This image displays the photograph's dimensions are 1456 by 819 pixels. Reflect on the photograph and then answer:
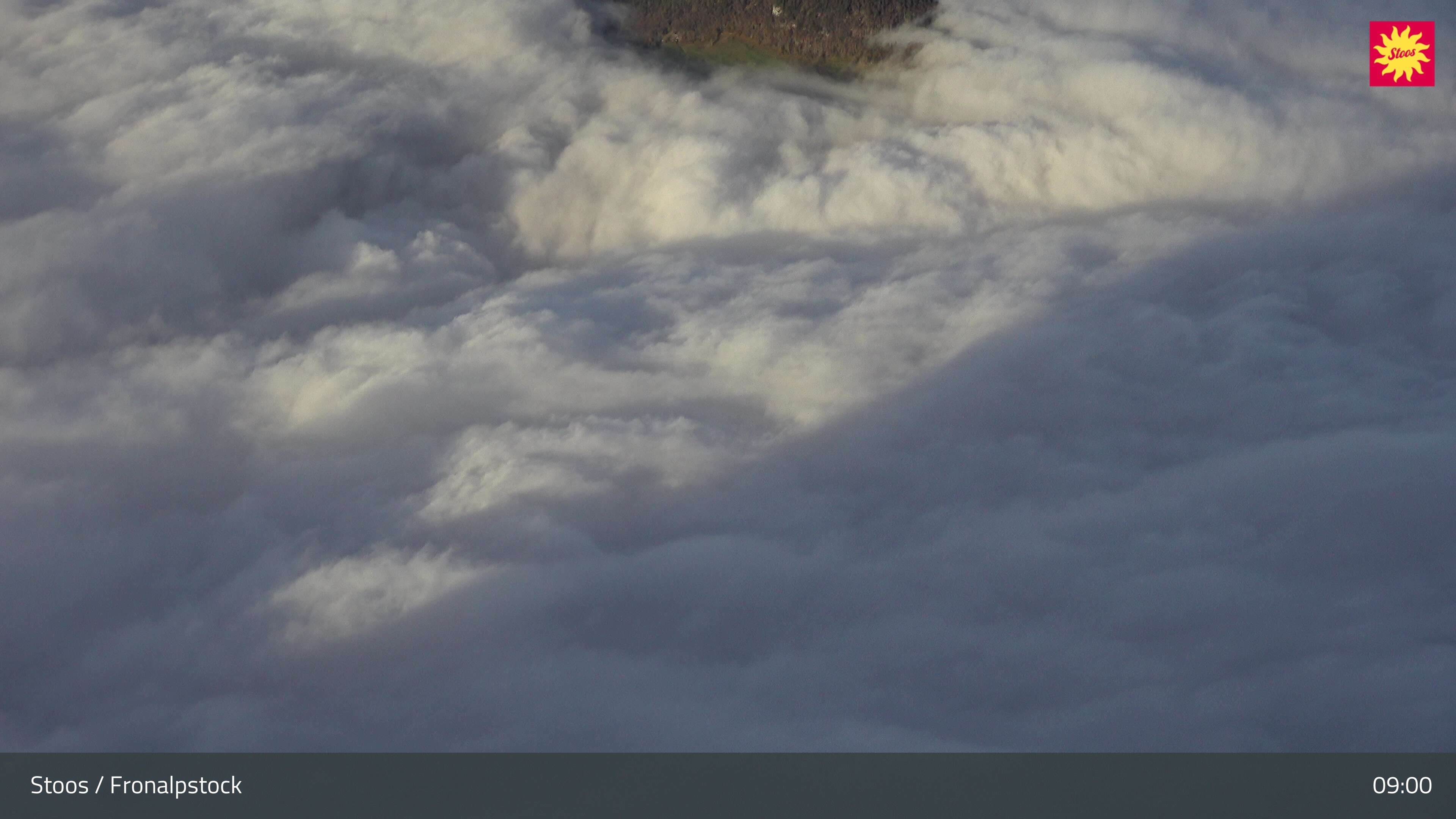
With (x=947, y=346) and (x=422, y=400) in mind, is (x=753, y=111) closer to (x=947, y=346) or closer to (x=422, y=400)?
(x=947, y=346)

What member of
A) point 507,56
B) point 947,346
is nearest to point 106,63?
point 507,56

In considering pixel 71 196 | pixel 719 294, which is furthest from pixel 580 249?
pixel 71 196

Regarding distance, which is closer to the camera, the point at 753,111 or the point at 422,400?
the point at 422,400

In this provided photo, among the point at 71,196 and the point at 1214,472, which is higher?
Answer: the point at 71,196

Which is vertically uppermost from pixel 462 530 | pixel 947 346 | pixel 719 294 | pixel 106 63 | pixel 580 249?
pixel 106 63

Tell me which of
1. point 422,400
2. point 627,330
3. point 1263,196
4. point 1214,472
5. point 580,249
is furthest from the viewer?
point 580,249

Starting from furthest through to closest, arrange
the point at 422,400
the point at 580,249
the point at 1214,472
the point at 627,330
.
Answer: the point at 580,249
the point at 627,330
the point at 422,400
the point at 1214,472
